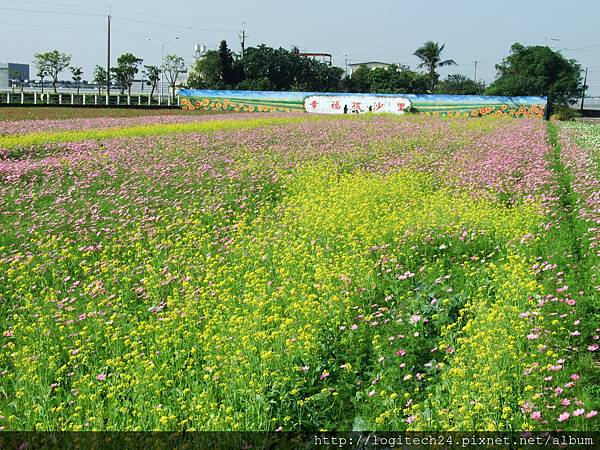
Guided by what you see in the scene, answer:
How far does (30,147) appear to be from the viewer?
54.4ft

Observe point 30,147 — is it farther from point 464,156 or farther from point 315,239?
point 315,239

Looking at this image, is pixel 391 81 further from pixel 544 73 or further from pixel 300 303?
pixel 300 303

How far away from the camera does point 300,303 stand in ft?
17.9

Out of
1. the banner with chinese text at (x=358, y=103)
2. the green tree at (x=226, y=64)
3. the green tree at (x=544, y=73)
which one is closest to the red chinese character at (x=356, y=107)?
the banner with chinese text at (x=358, y=103)

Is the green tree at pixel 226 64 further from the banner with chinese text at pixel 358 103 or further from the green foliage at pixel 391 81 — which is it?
the banner with chinese text at pixel 358 103

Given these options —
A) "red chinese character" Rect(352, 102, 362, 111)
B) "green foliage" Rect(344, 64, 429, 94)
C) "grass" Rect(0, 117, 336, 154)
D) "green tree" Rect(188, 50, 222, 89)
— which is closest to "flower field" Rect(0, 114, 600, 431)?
"grass" Rect(0, 117, 336, 154)

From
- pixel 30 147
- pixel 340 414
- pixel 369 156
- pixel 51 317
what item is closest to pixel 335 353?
pixel 340 414

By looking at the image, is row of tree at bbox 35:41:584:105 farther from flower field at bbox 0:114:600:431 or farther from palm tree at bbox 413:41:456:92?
flower field at bbox 0:114:600:431

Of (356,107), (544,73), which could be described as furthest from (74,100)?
(544,73)

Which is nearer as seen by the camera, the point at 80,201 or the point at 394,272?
the point at 394,272

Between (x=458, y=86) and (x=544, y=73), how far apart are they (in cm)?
911

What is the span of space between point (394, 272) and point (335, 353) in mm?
1845

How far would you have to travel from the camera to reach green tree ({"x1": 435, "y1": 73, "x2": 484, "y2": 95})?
242 ft

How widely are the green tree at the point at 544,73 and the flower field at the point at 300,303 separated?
213 ft
